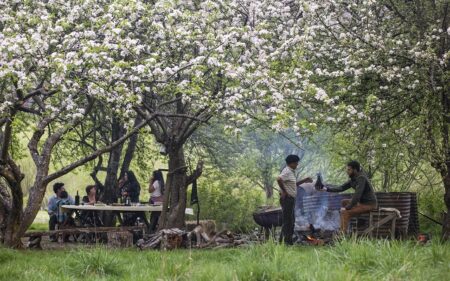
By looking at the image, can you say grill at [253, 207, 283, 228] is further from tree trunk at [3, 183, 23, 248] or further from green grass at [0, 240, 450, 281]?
green grass at [0, 240, 450, 281]

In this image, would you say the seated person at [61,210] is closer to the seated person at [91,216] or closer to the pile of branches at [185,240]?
the seated person at [91,216]

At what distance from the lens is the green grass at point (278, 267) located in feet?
25.5

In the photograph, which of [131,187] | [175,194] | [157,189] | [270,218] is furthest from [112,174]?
[270,218]

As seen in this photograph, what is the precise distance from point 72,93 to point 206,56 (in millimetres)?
2524

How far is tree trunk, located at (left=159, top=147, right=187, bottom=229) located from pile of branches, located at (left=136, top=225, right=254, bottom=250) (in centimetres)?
63

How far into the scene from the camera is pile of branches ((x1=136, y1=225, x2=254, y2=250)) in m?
14.3

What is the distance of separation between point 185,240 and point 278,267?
7207 millimetres

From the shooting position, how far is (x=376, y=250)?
8719 mm

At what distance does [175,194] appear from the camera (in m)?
16.2

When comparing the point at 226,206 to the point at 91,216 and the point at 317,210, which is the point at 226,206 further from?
the point at 317,210

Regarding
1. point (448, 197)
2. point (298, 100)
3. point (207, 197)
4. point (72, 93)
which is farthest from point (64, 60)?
point (207, 197)

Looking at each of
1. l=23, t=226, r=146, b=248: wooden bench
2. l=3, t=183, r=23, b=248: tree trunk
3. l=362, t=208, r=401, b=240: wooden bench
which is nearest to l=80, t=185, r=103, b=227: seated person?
l=23, t=226, r=146, b=248: wooden bench

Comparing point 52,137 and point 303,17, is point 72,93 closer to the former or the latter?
point 52,137

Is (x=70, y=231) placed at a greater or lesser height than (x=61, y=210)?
lesser
